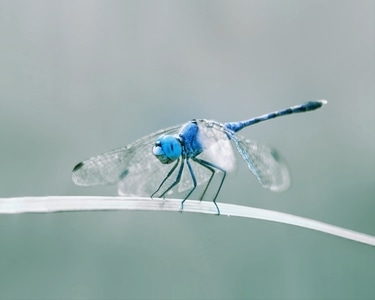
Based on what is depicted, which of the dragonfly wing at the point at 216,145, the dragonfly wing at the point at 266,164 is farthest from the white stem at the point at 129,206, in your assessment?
the dragonfly wing at the point at 216,145

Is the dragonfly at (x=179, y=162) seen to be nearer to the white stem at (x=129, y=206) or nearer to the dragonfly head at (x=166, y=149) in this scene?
the dragonfly head at (x=166, y=149)

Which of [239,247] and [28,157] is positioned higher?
[28,157]

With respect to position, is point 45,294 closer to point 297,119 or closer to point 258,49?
point 297,119

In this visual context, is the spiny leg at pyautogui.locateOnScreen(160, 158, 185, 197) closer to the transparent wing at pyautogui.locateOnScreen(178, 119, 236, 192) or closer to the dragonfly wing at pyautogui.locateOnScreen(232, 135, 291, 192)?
the transparent wing at pyautogui.locateOnScreen(178, 119, 236, 192)

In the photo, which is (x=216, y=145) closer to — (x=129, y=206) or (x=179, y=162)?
(x=179, y=162)

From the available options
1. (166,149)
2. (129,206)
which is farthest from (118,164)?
(129,206)

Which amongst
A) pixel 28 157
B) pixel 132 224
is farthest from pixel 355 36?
pixel 28 157

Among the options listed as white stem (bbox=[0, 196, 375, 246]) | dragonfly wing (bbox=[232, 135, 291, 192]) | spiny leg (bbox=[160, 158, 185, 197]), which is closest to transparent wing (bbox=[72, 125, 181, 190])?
spiny leg (bbox=[160, 158, 185, 197])
